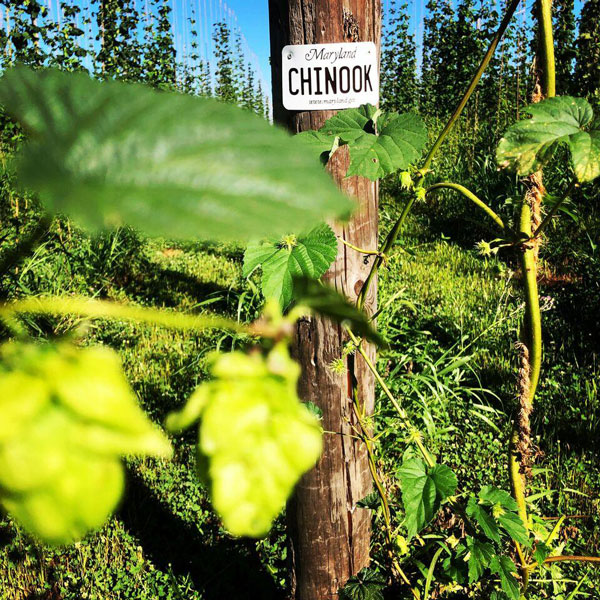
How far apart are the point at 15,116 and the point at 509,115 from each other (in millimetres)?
7539

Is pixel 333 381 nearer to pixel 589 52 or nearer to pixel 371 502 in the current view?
pixel 371 502

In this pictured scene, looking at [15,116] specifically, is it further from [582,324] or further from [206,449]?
[582,324]

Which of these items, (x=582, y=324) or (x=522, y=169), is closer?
(x=522, y=169)

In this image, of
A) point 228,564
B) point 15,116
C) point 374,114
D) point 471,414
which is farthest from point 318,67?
point 471,414

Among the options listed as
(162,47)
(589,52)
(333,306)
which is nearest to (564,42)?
(589,52)

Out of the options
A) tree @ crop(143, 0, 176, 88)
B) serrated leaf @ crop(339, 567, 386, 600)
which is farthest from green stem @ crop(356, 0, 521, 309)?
tree @ crop(143, 0, 176, 88)

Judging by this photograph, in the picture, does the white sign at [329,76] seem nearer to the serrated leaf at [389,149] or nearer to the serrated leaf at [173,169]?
the serrated leaf at [389,149]

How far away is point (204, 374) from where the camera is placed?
3.25 m

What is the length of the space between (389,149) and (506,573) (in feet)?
3.62

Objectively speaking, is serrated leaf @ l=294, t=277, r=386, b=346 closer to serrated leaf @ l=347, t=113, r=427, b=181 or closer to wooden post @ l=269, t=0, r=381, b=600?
serrated leaf @ l=347, t=113, r=427, b=181

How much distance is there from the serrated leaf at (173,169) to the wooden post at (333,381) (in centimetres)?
126

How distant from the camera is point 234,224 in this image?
0.18 metres

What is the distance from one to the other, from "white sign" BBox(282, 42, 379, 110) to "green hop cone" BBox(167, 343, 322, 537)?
1314 millimetres

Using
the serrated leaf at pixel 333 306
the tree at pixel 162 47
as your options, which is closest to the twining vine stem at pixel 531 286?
the serrated leaf at pixel 333 306
